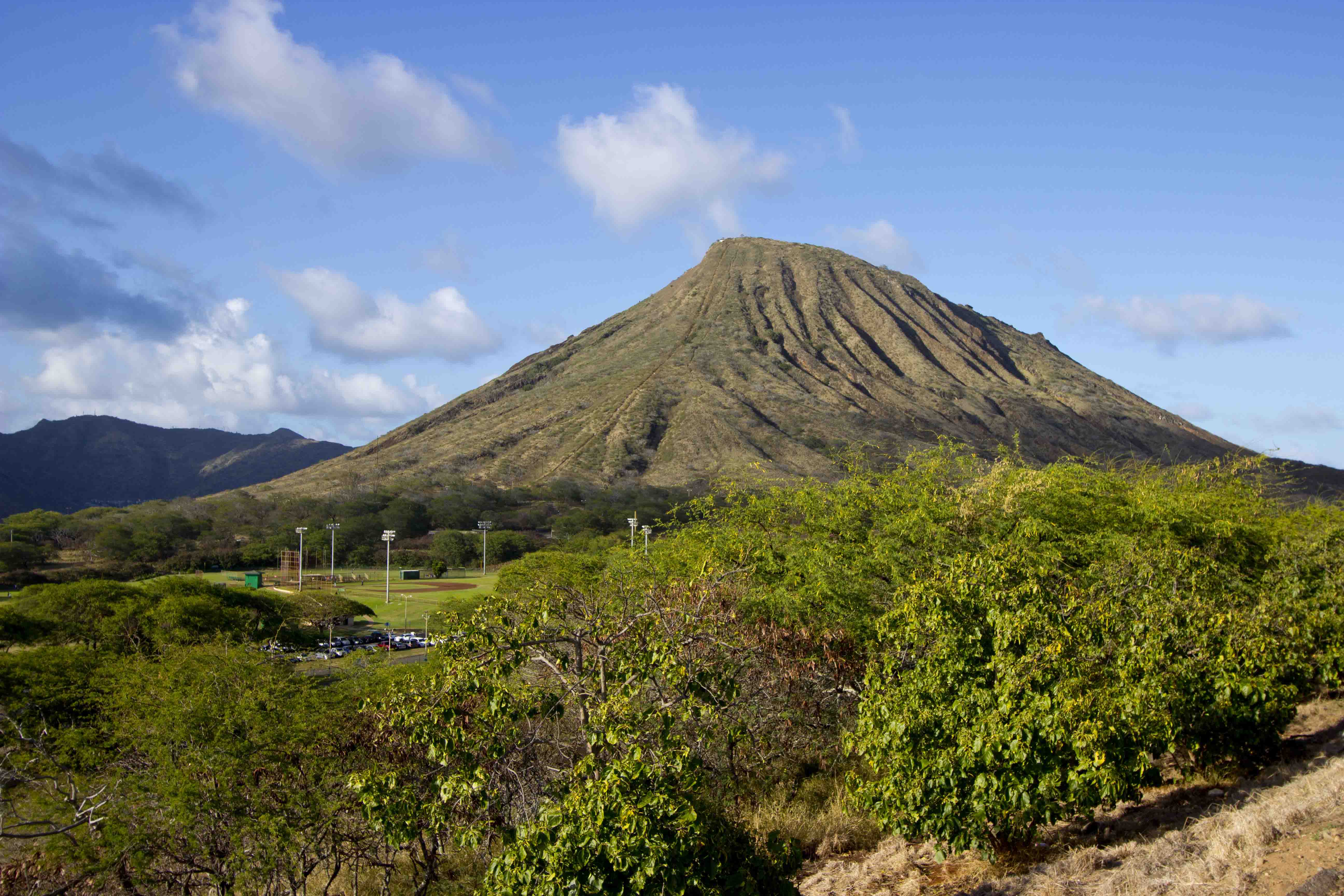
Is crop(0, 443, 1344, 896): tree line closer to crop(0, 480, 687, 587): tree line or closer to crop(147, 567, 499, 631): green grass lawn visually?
crop(147, 567, 499, 631): green grass lawn

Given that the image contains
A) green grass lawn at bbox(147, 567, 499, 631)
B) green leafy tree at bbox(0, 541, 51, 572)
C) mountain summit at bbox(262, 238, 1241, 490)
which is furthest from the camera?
mountain summit at bbox(262, 238, 1241, 490)

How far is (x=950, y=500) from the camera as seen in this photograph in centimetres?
1728

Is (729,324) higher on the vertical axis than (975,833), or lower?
higher

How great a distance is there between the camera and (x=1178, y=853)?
758 centimetres

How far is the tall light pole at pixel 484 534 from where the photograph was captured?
74.3 meters

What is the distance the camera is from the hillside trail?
6797 millimetres

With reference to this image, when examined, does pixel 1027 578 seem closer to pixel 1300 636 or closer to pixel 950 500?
pixel 1300 636

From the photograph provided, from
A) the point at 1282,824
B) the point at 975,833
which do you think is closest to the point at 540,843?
the point at 975,833

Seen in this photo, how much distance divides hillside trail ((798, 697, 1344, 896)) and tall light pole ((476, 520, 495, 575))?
217ft

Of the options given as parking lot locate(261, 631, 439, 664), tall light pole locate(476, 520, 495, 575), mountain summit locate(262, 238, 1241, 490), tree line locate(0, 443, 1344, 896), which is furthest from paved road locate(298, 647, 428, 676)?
mountain summit locate(262, 238, 1241, 490)

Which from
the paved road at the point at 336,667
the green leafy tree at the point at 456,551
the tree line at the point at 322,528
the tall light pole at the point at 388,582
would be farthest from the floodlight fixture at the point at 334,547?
the paved road at the point at 336,667

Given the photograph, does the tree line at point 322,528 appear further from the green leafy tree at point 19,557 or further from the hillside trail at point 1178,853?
the hillside trail at point 1178,853

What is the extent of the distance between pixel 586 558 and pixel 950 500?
14.1m

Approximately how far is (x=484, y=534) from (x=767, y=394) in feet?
189
